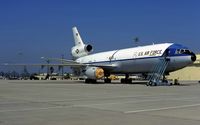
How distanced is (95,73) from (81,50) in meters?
13.0

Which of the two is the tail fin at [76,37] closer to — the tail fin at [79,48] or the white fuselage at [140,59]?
the tail fin at [79,48]

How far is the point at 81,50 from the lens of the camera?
193 ft

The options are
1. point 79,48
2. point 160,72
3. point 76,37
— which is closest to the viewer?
point 160,72

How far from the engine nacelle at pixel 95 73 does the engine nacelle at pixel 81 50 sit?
34.1 feet

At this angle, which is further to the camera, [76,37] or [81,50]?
[76,37]

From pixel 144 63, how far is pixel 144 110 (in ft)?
94.4

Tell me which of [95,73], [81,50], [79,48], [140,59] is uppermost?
[79,48]

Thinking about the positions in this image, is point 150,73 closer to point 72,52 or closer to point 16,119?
point 72,52

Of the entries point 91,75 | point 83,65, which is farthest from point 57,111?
point 83,65

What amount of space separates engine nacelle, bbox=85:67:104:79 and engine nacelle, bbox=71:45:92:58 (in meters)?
10.4

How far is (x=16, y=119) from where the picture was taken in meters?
11.3

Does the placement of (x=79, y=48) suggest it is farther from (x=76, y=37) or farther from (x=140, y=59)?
(x=140, y=59)

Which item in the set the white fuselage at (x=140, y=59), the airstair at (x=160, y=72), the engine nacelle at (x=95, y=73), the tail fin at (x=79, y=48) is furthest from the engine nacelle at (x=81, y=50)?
the airstair at (x=160, y=72)

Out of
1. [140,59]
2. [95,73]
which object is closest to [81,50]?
[95,73]
